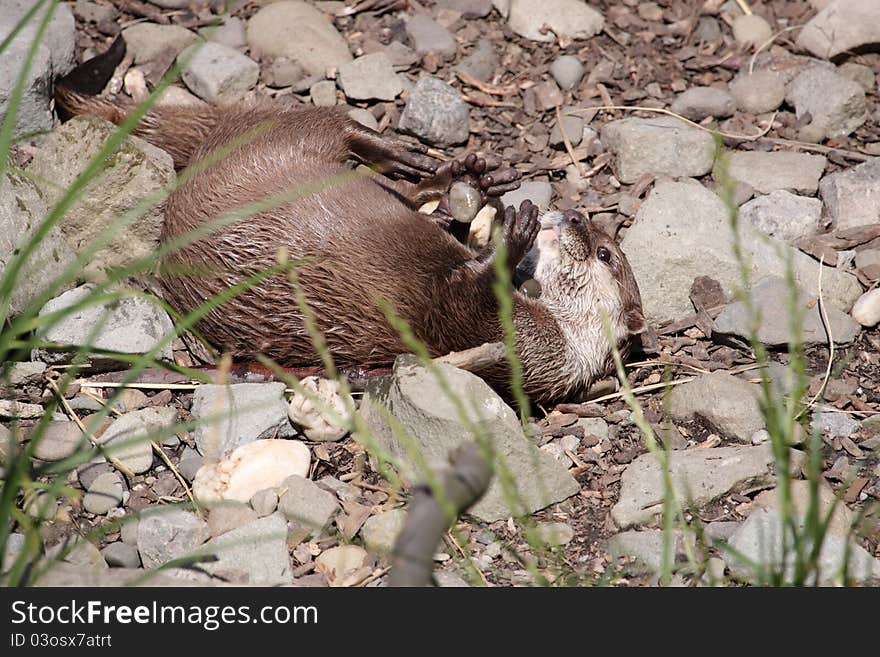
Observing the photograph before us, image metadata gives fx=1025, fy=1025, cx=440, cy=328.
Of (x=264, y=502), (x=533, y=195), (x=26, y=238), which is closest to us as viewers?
(x=264, y=502)

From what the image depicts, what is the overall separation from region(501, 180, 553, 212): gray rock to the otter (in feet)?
0.62

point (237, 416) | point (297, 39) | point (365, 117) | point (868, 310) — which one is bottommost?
point (237, 416)

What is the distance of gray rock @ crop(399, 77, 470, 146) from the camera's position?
419 cm

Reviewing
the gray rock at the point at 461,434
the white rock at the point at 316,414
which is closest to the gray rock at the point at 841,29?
the gray rock at the point at 461,434

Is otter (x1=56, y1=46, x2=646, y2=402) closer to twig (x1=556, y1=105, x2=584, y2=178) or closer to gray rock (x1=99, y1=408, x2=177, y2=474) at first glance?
gray rock (x1=99, y1=408, x2=177, y2=474)

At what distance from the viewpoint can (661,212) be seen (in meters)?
3.79

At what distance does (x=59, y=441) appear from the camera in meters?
2.89

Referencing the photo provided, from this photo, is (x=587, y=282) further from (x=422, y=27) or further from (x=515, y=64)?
(x=422, y=27)

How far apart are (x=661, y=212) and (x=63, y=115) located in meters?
2.23

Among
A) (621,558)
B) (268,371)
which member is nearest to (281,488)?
(268,371)

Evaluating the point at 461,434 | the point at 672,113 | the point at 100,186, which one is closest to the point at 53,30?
the point at 100,186

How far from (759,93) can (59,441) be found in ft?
10.3

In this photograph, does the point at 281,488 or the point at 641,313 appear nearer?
the point at 281,488

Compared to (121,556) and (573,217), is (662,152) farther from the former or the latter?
(121,556)
